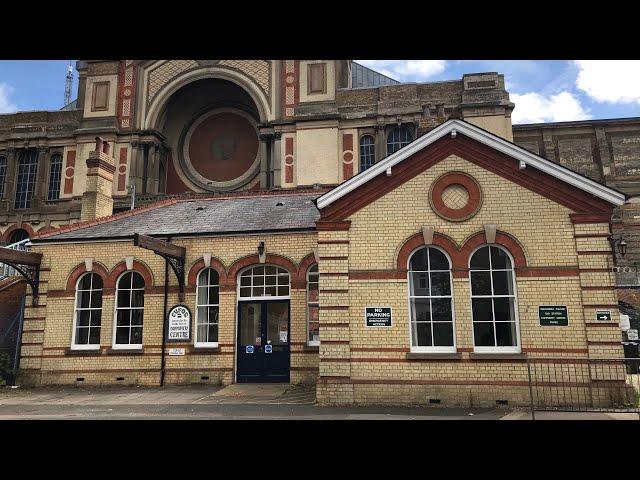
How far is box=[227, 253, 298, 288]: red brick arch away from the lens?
1534 centimetres

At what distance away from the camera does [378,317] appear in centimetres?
1162

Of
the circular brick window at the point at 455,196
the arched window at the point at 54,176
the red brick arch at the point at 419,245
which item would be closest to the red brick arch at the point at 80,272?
the red brick arch at the point at 419,245

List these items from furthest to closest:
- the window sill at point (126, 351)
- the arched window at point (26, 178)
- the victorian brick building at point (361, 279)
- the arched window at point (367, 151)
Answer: the arched window at point (26, 178), the arched window at point (367, 151), the window sill at point (126, 351), the victorian brick building at point (361, 279)

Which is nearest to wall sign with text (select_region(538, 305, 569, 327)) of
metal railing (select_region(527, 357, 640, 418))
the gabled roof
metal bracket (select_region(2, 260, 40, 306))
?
metal railing (select_region(527, 357, 640, 418))

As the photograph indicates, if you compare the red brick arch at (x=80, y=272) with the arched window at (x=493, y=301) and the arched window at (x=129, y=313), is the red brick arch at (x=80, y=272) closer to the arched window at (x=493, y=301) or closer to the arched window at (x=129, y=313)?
the arched window at (x=129, y=313)

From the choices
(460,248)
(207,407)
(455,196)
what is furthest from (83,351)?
(455,196)

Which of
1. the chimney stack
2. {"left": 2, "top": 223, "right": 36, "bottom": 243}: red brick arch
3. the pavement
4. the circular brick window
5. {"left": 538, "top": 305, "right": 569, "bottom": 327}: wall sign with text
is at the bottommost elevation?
the pavement

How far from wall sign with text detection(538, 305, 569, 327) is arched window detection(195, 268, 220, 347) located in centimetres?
903

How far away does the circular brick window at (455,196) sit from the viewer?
1174 centimetres

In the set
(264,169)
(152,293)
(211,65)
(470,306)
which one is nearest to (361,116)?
(264,169)

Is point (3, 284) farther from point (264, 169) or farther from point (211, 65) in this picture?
point (211, 65)

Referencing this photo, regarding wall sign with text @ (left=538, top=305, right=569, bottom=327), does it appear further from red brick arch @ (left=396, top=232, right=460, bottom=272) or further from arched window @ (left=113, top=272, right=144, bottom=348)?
arched window @ (left=113, top=272, right=144, bottom=348)

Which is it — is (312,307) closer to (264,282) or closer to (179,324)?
(264,282)

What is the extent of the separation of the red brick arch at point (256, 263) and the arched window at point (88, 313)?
4.37m
